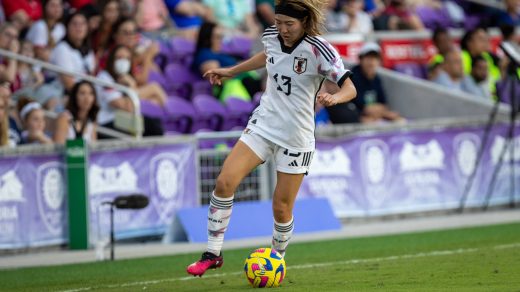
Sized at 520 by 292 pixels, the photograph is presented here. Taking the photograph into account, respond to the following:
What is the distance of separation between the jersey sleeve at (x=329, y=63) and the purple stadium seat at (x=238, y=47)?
1036 centimetres

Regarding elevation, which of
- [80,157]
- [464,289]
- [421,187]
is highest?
[464,289]

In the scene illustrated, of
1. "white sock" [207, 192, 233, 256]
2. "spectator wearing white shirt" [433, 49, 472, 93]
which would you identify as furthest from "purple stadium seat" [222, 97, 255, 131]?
"white sock" [207, 192, 233, 256]

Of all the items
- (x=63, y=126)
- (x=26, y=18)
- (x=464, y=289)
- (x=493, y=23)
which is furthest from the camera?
(x=493, y=23)

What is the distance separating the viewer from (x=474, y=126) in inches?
727

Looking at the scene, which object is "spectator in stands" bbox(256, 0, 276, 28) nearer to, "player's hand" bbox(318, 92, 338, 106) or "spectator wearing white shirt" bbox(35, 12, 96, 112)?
"spectator wearing white shirt" bbox(35, 12, 96, 112)

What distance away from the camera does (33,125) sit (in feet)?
49.3

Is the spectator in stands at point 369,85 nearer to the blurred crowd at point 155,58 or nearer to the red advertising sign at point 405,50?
the blurred crowd at point 155,58

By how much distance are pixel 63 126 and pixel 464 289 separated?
7.59 metres

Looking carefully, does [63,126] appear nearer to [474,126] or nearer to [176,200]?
[176,200]

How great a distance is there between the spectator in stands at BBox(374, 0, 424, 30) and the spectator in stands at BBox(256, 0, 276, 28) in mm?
2639

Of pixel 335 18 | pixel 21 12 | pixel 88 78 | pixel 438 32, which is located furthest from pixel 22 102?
pixel 438 32

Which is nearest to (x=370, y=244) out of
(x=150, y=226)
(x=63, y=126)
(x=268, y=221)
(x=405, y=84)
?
(x=268, y=221)

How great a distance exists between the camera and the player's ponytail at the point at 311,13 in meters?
9.48

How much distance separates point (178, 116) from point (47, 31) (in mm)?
2413
